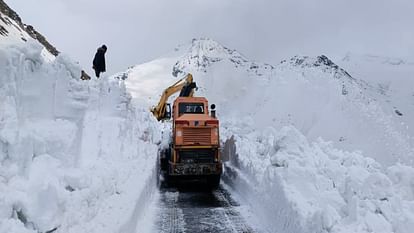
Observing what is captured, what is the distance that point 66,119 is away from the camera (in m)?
6.67

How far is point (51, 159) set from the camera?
18.1 ft

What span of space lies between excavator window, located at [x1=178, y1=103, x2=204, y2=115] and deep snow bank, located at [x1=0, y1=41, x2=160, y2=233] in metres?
5.62

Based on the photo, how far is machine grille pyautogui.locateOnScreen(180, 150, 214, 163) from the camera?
13.0 meters

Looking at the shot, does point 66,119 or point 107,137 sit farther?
point 107,137

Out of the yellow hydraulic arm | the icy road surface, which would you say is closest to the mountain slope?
the yellow hydraulic arm

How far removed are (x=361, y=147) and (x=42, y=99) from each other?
27127 millimetres

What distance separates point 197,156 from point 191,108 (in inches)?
78.4

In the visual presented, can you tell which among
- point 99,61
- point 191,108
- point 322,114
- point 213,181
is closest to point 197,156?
point 213,181

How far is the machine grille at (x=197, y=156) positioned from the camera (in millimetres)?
13033

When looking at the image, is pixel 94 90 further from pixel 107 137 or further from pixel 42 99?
pixel 42 99

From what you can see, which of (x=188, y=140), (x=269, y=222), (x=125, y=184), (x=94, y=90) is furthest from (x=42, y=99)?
(x=188, y=140)

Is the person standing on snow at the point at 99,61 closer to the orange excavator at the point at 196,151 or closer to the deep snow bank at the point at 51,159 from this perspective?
the orange excavator at the point at 196,151

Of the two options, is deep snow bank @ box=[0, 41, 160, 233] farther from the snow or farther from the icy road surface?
the icy road surface

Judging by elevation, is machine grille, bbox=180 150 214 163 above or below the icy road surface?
above
